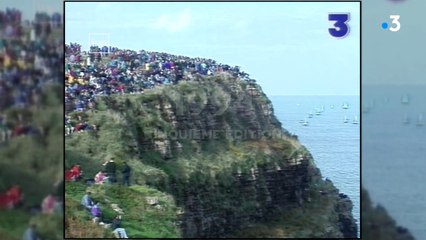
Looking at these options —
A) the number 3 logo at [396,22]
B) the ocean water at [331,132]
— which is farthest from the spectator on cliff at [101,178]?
the number 3 logo at [396,22]

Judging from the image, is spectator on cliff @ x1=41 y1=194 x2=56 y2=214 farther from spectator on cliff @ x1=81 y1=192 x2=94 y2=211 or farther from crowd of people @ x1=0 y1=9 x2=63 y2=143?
crowd of people @ x1=0 y1=9 x2=63 y2=143

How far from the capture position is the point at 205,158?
5828 mm

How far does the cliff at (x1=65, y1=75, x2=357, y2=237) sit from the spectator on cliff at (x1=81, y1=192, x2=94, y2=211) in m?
0.05

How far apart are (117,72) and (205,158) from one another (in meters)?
0.87

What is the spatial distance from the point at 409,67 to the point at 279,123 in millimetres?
954

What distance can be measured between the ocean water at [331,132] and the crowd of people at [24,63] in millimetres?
1582

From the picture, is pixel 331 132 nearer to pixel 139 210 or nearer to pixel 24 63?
pixel 139 210

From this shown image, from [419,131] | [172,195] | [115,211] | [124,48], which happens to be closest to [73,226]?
[115,211]

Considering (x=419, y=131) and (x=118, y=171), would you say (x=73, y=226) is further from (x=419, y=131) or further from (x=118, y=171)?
(x=419, y=131)

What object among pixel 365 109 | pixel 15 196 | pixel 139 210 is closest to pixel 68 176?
pixel 15 196

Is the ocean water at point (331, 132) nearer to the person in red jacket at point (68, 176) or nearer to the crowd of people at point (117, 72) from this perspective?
the crowd of people at point (117, 72)

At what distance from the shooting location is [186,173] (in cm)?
585

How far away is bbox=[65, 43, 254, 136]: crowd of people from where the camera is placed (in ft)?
19.1

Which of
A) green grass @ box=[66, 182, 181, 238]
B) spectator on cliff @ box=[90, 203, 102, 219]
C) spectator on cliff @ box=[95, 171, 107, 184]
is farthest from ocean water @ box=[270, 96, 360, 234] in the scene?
spectator on cliff @ box=[90, 203, 102, 219]
